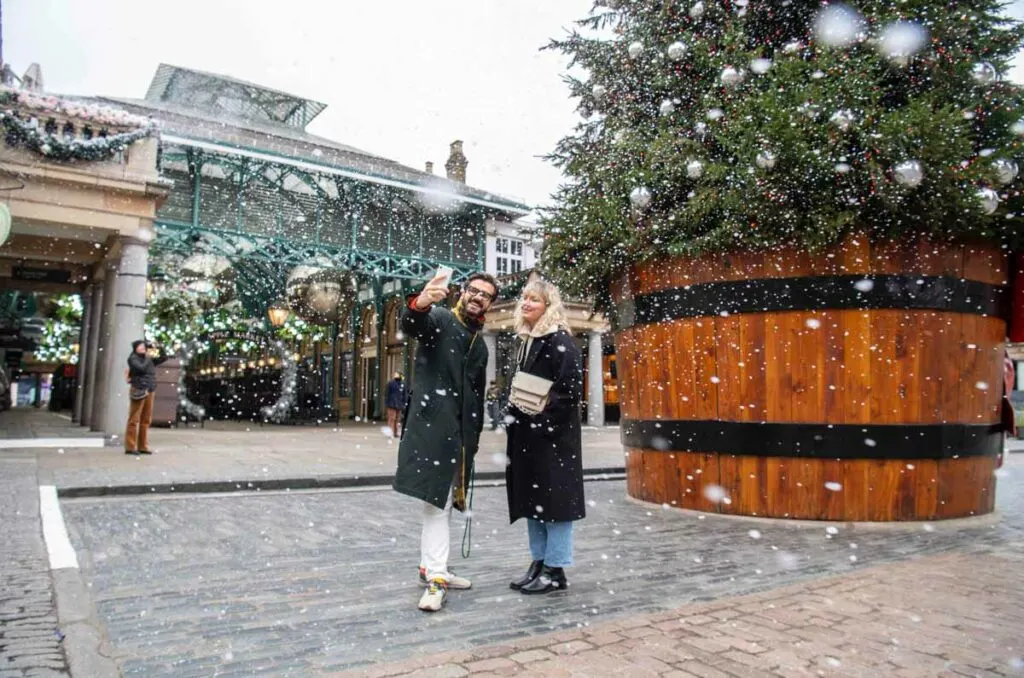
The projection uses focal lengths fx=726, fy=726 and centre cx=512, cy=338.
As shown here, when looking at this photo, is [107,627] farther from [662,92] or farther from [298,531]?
[662,92]

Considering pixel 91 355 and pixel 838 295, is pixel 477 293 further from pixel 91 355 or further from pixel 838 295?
pixel 91 355

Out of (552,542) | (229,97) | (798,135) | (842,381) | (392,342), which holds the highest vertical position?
(229,97)

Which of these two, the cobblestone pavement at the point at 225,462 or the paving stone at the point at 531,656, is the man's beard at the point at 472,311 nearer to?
the paving stone at the point at 531,656

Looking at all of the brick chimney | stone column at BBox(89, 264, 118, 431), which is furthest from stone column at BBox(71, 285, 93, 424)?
the brick chimney

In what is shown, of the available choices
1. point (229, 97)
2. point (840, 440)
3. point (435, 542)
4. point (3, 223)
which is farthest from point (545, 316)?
point (229, 97)

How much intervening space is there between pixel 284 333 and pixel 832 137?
22.2 m

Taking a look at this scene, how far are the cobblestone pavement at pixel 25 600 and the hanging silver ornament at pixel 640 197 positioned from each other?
494 cm

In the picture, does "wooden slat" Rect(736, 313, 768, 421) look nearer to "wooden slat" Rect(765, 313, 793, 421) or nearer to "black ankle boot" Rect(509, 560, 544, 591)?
"wooden slat" Rect(765, 313, 793, 421)

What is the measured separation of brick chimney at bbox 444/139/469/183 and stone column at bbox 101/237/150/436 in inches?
692

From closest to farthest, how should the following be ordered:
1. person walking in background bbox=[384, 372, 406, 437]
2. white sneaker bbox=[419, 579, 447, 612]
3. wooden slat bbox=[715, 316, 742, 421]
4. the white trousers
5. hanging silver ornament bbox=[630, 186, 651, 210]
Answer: white sneaker bbox=[419, 579, 447, 612] < the white trousers < wooden slat bbox=[715, 316, 742, 421] < hanging silver ornament bbox=[630, 186, 651, 210] < person walking in background bbox=[384, 372, 406, 437]

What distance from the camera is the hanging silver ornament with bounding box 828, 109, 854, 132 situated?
17.3 feet

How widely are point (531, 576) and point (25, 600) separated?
2452mm

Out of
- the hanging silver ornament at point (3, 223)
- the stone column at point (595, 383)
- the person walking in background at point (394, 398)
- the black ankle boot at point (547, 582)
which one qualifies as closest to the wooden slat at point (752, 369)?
the black ankle boot at point (547, 582)

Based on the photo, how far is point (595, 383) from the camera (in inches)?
1061
